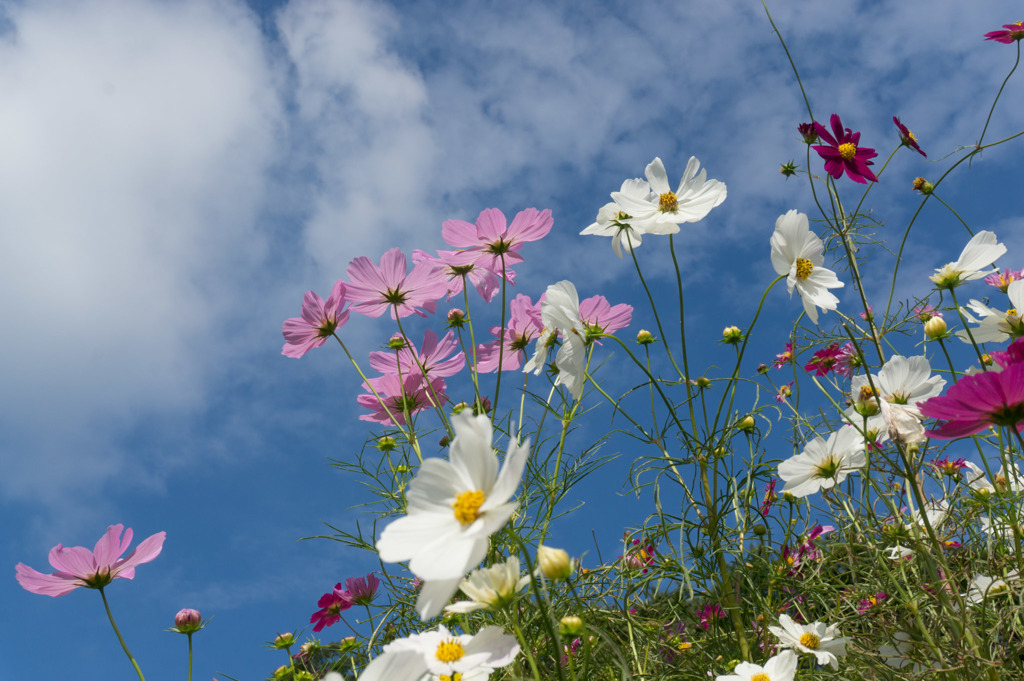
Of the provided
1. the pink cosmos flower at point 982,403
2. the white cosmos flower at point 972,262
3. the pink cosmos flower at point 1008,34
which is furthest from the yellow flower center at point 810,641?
the pink cosmos flower at point 1008,34

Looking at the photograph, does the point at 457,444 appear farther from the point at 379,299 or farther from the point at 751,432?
the point at 751,432

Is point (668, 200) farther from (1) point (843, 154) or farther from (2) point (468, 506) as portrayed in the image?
(2) point (468, 506)

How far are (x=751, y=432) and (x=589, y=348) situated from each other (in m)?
0.45

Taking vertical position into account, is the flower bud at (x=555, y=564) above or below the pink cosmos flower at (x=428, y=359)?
below

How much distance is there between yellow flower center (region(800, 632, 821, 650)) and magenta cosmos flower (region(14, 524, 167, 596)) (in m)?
0.85

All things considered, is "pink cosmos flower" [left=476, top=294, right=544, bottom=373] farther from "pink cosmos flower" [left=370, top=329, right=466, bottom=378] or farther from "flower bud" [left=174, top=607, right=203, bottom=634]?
"flower bud" [left=174, top=607, right=203, bottom=634]

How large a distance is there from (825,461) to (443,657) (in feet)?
2.21

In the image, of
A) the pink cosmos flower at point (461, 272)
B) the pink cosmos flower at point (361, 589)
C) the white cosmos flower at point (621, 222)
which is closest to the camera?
the white cosmos flower at point (621, 222)

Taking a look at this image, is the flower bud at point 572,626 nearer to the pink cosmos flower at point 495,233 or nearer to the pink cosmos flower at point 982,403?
the pink cosmos flower at point 982,403

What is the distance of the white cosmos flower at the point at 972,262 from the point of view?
1.07 m

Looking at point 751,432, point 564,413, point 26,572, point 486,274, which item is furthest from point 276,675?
point 751,432

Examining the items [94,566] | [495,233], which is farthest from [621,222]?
[94,566]

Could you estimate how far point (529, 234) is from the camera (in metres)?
1.07

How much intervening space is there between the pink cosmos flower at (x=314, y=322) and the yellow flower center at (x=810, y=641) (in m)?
0.84
